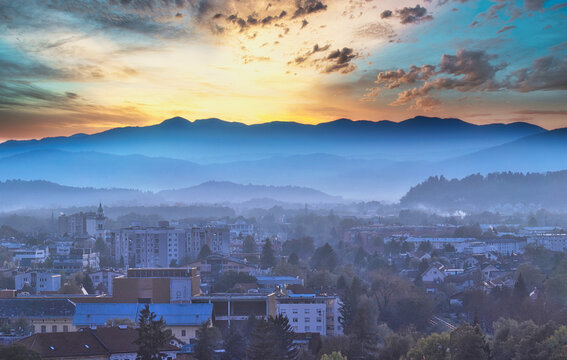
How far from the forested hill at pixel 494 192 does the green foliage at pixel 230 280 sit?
13097 cm

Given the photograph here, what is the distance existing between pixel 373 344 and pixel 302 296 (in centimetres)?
937

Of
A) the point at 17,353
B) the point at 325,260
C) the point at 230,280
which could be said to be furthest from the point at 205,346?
the point at 325,260

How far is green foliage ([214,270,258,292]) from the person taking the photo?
139 ft

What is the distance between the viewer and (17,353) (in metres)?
17.5

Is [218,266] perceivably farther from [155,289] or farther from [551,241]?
[551,241]

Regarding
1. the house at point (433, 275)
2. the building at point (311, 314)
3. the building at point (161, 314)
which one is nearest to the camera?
the building at point (161, 314)

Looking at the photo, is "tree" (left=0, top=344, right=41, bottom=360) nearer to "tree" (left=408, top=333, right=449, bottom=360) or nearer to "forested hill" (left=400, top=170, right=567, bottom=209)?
"tree" (left=408, top=333, right=449, bottom=360)

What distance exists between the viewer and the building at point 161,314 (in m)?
27.5

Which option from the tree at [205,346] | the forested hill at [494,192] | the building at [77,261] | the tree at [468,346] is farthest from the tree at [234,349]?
the forested hill at [494,192]

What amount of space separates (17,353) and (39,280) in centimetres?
3204

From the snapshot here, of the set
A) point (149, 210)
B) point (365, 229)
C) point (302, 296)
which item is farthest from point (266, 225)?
point (302, 296)

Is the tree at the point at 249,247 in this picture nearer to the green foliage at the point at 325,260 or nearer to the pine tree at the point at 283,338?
the green foliage at the point at 325,260

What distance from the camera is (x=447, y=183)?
18462 cm

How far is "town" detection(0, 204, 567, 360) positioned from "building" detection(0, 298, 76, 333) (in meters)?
0.06
